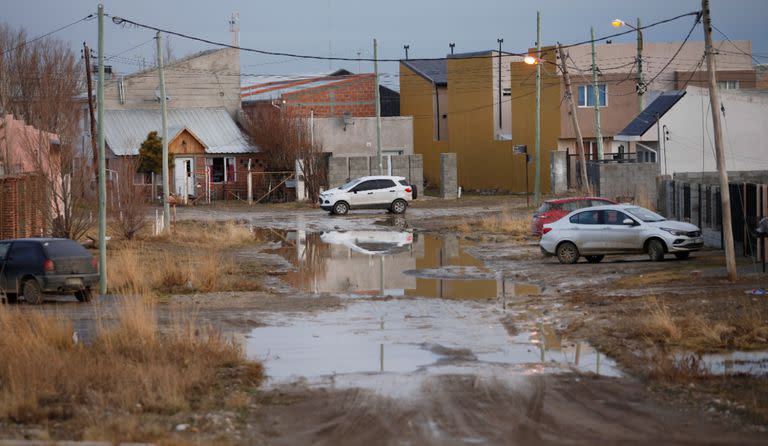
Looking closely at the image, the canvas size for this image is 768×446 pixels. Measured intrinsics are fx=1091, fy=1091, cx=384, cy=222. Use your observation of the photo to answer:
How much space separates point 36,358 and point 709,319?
10.0m

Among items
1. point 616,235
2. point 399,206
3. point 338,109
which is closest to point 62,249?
point 616,235

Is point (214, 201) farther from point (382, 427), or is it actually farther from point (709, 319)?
point (382, 427)

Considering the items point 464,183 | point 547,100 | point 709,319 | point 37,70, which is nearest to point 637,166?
point 547,100

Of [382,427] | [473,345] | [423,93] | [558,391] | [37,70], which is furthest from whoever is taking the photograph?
[423,93]

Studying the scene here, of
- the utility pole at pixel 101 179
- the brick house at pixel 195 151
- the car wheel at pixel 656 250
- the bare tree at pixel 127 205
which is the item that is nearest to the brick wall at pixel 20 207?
the bare tree at pixel 127 205

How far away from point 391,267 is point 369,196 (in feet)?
74.5

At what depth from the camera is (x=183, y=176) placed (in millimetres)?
64625

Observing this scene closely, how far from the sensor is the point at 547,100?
6156 cm

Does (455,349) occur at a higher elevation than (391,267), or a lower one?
lower

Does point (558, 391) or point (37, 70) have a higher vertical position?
point (37, 70)

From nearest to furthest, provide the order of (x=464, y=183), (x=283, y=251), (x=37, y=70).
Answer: (x=283, y=251) → (x=37, y=70) → (x=464, y=183)

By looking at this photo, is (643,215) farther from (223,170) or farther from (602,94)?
(223,170)

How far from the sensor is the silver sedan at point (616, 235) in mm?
26641

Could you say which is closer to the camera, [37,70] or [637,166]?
[637,166]
